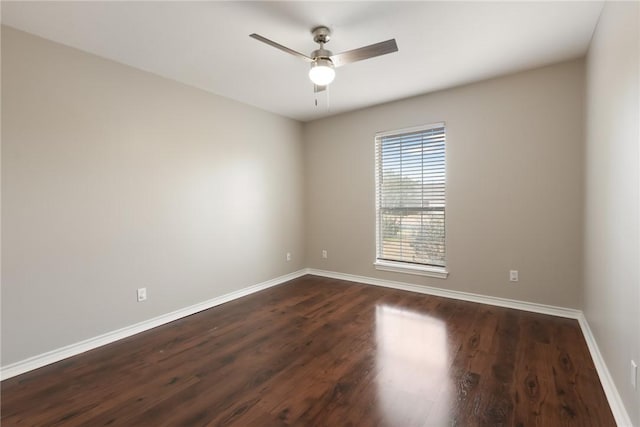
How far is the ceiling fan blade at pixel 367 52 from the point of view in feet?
6.64

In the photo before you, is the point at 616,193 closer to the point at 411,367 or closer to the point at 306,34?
the point at 411,367

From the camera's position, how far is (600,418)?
1.64 m

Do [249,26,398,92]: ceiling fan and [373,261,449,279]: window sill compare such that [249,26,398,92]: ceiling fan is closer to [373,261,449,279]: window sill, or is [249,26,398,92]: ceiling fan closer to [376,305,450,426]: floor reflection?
[376,305,450,426]: floor reflection

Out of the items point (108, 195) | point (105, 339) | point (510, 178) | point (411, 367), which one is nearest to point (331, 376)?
point (411, 367)

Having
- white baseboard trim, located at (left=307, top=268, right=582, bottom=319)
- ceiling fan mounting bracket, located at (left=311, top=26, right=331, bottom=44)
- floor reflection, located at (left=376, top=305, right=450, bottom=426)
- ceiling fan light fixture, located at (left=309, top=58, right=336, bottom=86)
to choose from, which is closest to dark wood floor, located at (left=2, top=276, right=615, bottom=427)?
floor reflection, located at (left=376, top=305, right=450, bottom=426)

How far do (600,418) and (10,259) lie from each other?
155 inches

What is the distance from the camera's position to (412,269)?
398 cm

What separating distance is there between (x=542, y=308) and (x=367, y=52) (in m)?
3.10

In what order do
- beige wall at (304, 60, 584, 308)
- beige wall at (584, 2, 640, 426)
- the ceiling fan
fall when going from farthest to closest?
beige wall at (304, 60, 584, 308) < the ceiling fan < beige wall at (584, 2, 640, 426)

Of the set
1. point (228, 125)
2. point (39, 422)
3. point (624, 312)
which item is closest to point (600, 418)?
point (624, 312)

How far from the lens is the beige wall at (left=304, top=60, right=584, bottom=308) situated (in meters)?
2.97

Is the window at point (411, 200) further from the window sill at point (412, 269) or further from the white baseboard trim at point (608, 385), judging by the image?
the white baseboard trim at point (608, 385)

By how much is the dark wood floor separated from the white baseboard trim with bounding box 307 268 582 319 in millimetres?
137

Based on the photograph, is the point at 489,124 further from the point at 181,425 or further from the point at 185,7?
the point at 181,425
